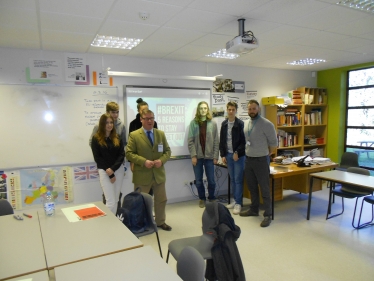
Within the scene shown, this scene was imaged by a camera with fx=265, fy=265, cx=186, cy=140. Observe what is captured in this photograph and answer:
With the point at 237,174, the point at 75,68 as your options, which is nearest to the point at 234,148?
the point at 237,174

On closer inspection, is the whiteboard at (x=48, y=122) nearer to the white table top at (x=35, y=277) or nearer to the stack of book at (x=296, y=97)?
the white table top at (x=35, y=277)

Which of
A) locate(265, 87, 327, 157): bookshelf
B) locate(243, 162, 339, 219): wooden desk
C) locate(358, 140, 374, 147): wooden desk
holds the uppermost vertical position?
locate(265, 87, 327, 157): bookshelf

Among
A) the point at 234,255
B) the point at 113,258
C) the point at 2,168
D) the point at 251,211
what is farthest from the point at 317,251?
the point at 2,168

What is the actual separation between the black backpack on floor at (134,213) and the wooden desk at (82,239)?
317mm

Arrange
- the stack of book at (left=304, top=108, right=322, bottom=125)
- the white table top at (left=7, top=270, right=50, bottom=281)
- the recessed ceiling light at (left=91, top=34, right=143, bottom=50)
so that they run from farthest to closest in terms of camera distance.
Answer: the stack of book at (left=304, top=108, right=322, bottom=125) → the recessed ceiling light at (left=91, top=34, right=143, bottom=50) → the white table top at (left=7, top=270, right=50, bottom=281)

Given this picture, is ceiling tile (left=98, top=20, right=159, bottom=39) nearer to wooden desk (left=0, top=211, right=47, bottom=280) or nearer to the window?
wooden desk (left=0, top=211, right=47, bottom=280)

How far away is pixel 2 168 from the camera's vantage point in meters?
3.71

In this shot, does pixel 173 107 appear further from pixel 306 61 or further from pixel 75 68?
pixel 306 61

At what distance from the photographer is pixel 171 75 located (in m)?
4.71

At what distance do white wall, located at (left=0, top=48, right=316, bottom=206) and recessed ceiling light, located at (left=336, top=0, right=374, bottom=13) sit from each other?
2.79m

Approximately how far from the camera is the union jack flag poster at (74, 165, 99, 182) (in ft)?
13.6

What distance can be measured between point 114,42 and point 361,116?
5.23 meters

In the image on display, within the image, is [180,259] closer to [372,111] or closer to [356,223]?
[356,223]

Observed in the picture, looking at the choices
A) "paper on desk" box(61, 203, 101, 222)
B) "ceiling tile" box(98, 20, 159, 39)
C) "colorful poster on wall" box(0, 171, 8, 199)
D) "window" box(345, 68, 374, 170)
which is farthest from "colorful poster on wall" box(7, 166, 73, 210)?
"window" box(345, 68, 374, 170)
